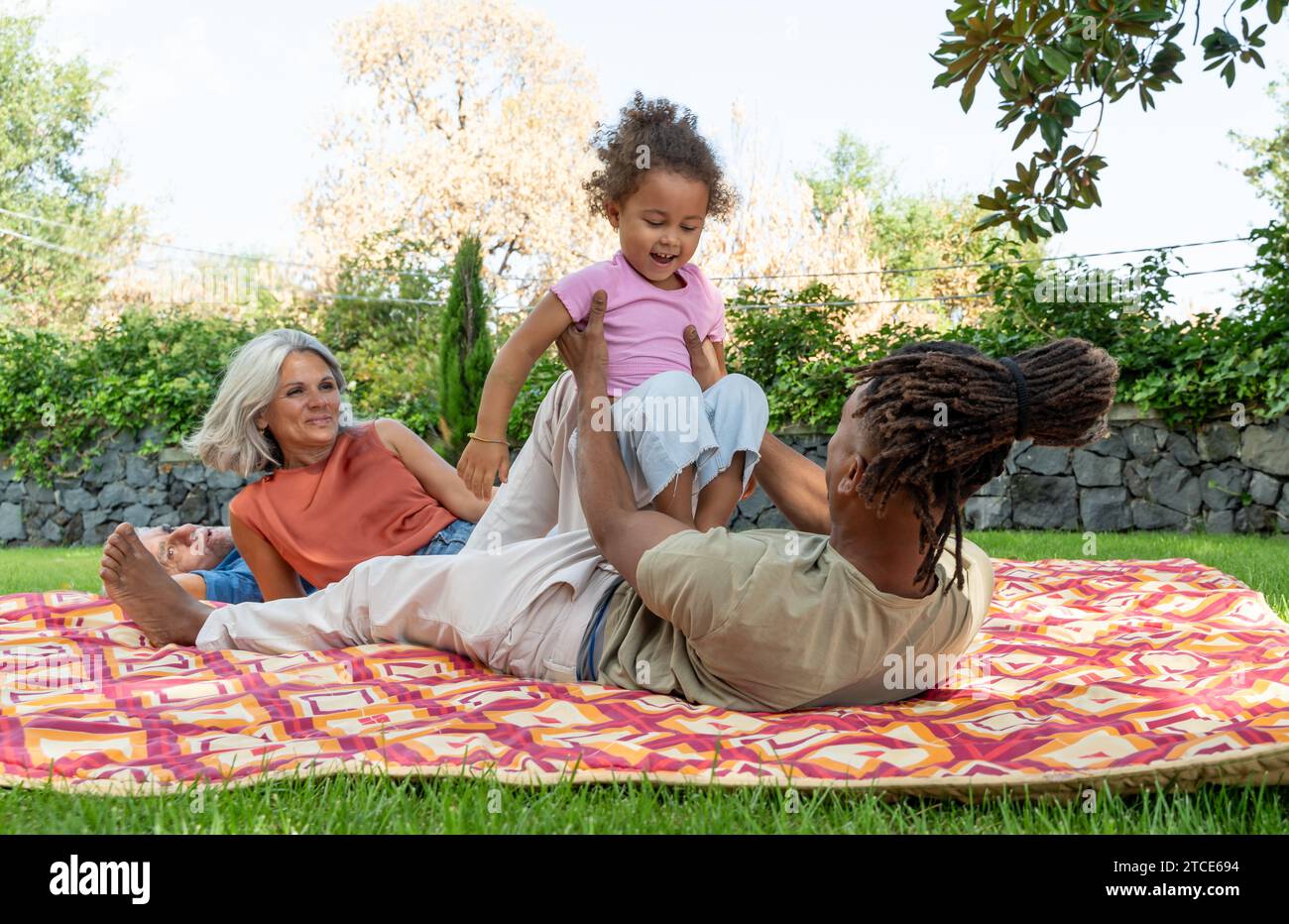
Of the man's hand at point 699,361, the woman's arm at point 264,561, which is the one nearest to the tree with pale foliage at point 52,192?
the woman's arm at point 264,561

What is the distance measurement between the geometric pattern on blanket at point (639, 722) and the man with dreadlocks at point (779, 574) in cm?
11

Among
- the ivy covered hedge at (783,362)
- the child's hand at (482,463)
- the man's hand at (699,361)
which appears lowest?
the child's hand at (482,463)

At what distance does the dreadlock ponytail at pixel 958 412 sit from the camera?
213 centimetres

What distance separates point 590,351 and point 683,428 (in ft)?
1.67

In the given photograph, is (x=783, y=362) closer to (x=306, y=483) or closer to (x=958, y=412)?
(x=306, y=483)

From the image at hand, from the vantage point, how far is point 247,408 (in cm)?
416

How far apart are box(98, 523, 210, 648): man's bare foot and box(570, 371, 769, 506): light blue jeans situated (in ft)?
5.32

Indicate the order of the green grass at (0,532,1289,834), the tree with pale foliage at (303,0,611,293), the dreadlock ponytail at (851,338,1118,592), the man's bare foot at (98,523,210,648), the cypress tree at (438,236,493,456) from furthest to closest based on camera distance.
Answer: the tree with pale foliage at (303,0,611,293), the cypress tree at (438,236,493,456), the man's bare foot at (98,523,210,648), the dreadlock ponytail at (851,338,1118,592), the green grass at (0,532,1289,834)

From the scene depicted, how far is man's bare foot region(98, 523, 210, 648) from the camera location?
Result: 3432 millimetres

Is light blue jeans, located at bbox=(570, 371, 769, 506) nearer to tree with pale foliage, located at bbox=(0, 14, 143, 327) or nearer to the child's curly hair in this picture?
the child's curly hair

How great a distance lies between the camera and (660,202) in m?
3.52

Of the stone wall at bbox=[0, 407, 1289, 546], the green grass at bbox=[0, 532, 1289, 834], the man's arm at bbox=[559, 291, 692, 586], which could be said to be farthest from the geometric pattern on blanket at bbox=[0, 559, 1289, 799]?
the stone wall at bbox=[0, 407, 1289, 546]

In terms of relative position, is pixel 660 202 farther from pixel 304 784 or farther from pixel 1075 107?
pixel 304 784

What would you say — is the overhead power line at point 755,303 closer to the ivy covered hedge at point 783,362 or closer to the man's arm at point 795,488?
the ivy covered hedge at point 783,362
